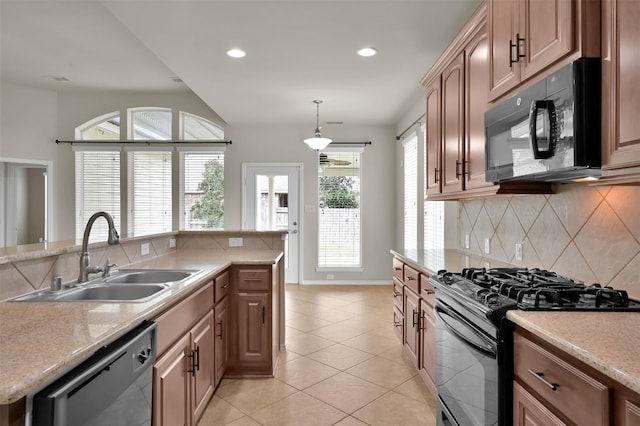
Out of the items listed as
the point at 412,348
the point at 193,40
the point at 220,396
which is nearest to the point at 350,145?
the point at 193,40

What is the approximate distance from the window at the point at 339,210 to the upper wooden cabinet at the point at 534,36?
462 centimetres

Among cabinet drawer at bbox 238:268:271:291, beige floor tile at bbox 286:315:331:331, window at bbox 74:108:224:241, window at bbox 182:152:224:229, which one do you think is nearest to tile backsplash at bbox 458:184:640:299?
cabinet drawer at bbox 238:268:271:291

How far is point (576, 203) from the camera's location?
1941mm

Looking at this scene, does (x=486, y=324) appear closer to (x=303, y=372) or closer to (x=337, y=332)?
(x=303, y=372)

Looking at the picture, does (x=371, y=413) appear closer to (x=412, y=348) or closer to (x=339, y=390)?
(x=339, y=390)

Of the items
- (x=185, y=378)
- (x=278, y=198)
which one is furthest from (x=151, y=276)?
(x=278, y=198)

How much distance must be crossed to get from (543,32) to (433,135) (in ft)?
5.28

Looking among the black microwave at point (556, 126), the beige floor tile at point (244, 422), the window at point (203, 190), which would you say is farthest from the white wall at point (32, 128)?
the black microwave at point (556, 126)

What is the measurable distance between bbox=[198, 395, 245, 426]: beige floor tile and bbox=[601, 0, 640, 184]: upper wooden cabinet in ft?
7.50

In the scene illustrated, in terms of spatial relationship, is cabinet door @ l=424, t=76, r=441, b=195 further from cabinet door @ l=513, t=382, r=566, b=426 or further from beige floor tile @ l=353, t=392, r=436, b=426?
cabinet door @ l=513, t=382, r=566, b=426

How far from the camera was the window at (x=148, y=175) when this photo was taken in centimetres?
636

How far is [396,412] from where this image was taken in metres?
2.49

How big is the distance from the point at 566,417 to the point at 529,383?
20cm

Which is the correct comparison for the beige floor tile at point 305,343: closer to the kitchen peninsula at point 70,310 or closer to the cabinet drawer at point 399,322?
the kitchen peninsula at point 70,310
